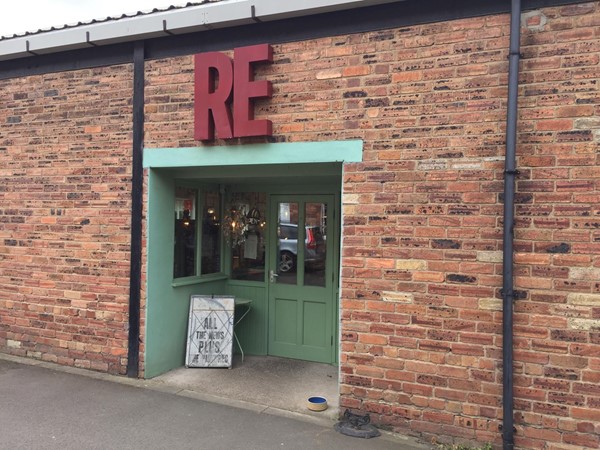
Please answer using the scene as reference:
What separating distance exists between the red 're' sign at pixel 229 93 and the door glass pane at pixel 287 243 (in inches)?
66.6

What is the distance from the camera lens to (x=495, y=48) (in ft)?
12.2

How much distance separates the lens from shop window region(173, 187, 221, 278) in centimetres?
555

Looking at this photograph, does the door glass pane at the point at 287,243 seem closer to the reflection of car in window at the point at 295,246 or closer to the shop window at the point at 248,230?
the reflection of car in window at the point at 295,246

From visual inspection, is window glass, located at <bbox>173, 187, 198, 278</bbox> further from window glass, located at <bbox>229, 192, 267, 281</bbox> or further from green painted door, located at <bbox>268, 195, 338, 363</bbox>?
green painted door, located at <bbox>268, 195, 338, 363</bbox>

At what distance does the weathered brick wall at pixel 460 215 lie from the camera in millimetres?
3465

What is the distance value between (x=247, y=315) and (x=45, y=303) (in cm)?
244

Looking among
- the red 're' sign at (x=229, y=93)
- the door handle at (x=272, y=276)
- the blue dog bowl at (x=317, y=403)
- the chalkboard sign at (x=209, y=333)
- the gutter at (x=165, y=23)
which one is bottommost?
the blue dog bowl at (x=317, y=403)

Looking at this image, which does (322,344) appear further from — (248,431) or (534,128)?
(534,128)

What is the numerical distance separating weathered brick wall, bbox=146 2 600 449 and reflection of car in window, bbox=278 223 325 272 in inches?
67.4

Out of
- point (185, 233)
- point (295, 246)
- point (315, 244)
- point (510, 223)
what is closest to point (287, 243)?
point (295, 246)

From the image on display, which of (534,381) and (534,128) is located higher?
(534,128)

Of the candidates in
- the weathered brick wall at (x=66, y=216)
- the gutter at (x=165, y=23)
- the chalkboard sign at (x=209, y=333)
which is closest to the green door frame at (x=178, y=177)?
the chalkboard sign at (x=209, y=333)

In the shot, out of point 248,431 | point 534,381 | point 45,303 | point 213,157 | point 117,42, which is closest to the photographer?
point 534,381

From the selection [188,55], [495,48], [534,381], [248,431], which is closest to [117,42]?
[188,55]
